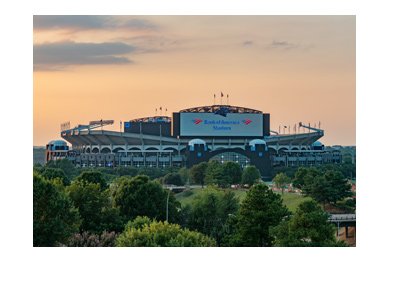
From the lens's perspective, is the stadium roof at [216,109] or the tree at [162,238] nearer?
the tree at [162,238]

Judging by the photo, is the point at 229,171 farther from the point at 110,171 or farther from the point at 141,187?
the point at 141,187

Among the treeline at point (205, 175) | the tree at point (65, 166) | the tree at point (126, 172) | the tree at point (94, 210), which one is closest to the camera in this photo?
the tree at point (94, 210)

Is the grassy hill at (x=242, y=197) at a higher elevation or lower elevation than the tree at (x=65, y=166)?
lower

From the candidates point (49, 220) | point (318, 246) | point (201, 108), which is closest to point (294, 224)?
point (318, 246)

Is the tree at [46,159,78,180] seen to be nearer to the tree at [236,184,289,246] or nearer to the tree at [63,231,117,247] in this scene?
the tree at [236,184,289,246]

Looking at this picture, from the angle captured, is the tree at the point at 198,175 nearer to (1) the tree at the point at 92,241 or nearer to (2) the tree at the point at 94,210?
(2) the tree at the point at 94,210

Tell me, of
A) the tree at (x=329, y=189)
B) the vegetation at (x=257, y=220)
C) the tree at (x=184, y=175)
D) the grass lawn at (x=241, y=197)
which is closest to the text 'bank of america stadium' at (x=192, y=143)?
the tree at (x=184, y=175)
